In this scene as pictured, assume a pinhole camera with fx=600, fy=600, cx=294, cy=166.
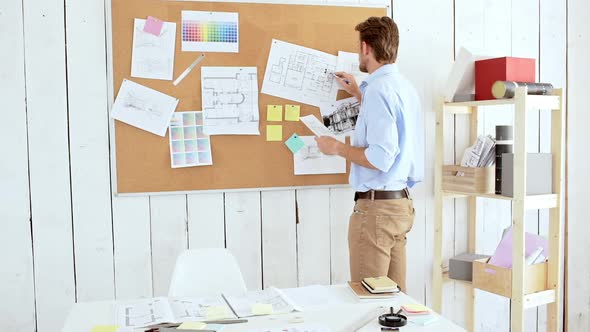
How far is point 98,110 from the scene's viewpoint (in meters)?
2.99

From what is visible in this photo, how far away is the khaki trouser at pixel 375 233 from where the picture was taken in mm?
2824

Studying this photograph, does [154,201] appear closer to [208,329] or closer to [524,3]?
[208,329]

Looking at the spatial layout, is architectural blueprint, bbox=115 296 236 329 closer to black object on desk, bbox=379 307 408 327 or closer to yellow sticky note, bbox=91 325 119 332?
yellow sticky note, bbox=91 325 119 332

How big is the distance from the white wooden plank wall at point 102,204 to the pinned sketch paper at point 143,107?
88mm

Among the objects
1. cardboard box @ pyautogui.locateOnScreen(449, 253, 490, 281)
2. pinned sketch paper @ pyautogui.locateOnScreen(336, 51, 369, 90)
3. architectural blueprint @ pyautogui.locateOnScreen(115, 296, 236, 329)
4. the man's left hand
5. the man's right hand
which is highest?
pinned sketch paper @ pyautogui.locateOnScreen(336, 51, 369, 90)

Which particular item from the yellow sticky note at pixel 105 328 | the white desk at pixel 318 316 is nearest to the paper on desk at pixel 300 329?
the white desk at pixel 318 316

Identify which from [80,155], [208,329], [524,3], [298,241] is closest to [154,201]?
[80,155]

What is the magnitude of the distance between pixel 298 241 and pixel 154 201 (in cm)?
80

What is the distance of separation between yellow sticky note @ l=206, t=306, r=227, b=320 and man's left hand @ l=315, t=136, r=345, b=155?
1147 mm

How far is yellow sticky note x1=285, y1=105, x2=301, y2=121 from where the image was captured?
3.22m

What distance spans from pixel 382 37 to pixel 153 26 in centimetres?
114

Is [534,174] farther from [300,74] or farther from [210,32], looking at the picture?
[210,32]

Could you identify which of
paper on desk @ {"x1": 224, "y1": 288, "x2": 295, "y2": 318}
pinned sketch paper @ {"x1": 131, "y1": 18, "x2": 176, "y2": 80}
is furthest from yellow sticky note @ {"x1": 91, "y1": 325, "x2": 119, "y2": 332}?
pinned sketch paper @ {"x1": 131, "y1": 18, "x2": 176, "y2": 80}
